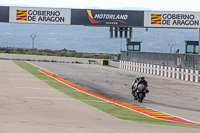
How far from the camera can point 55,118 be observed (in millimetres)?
12203

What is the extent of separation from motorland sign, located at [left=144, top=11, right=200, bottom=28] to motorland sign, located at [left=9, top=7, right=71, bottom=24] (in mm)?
9217

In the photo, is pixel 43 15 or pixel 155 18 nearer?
pixel 43 15

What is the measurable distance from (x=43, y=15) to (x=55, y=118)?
3589 cm

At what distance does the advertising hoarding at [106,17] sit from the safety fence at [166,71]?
5.04 meters

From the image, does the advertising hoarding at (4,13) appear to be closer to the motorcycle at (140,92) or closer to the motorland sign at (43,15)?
the motorland sign at (43,15)

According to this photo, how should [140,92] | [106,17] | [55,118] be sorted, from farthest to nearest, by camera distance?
[106,17], [140,92], [55,118]

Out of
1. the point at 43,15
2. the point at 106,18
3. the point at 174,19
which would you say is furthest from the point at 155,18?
the point at 43,15

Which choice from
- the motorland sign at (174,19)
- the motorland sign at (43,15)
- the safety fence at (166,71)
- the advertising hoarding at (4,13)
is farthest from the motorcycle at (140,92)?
the advertising hoarding at (4,13)

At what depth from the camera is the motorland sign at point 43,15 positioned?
47.0 m

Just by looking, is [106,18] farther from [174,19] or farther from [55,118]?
[55,118]

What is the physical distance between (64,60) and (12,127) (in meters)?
65.8

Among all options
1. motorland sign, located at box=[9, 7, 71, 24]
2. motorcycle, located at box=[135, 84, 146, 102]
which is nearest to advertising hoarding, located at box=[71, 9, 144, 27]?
motorland sign, located at box=[9, 7, 71, 24]

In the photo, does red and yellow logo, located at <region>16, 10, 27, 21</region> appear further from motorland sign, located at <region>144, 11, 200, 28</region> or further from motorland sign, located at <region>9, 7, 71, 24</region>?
motorland sign, located at <region>144, 11, 200, 28</region>

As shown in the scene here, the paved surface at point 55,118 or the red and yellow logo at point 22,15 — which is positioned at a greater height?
the red and yellow logo at point 22,15
